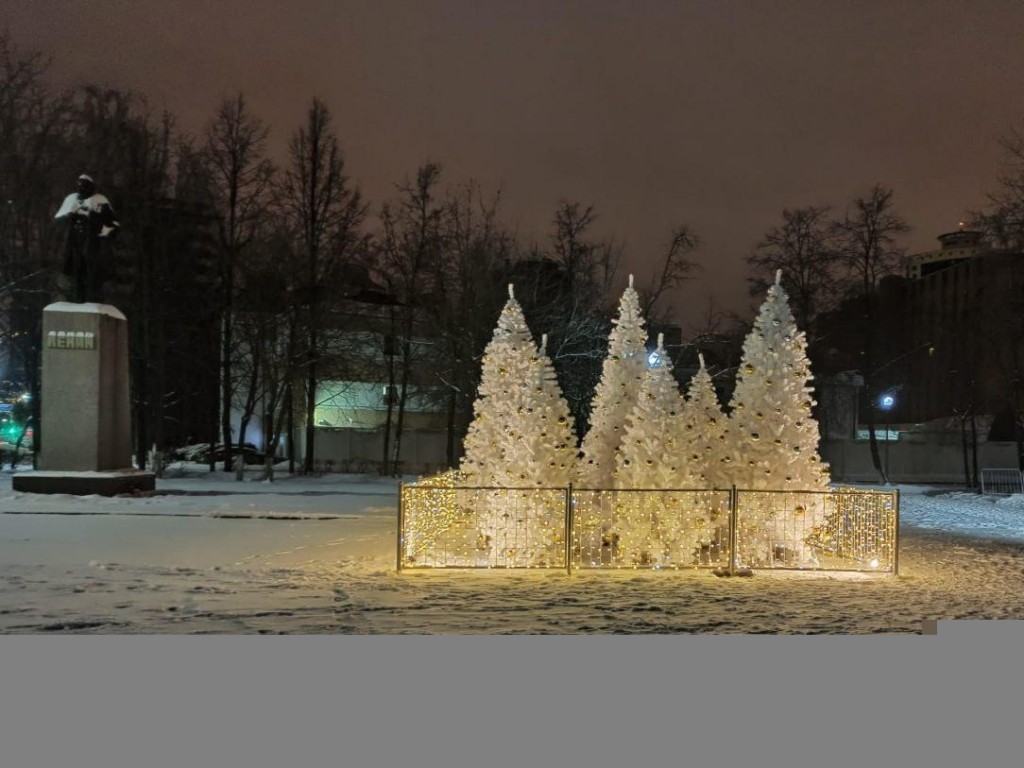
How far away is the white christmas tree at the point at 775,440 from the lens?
11.3 metres

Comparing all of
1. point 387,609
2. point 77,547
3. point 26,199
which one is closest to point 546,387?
point 387,609

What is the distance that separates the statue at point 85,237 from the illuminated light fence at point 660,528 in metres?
12.0

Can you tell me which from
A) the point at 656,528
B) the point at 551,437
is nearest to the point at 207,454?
the point at 551,437

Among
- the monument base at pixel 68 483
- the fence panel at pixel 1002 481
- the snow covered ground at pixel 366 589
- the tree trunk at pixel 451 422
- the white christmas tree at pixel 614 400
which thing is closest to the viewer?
the snow covered ground at pixel 366 589

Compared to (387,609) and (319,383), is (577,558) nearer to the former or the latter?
(387,609)

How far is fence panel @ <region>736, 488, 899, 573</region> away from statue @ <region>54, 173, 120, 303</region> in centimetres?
1550

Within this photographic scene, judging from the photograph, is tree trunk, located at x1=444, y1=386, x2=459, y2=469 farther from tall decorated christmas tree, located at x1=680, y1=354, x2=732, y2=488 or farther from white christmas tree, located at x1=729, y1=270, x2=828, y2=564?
white christmas tree, located at x1=729, y1=270, x2=828, y2=564

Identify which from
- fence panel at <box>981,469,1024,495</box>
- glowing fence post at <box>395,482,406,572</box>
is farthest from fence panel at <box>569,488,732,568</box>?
fence panel at <box>981,469,1024,495</box>

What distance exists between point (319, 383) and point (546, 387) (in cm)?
2474

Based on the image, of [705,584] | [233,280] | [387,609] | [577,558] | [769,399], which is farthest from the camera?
[233,280]

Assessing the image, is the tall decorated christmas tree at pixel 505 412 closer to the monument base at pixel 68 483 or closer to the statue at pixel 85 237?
the monument base at pixel 68 483

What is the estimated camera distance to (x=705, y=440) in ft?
38.4

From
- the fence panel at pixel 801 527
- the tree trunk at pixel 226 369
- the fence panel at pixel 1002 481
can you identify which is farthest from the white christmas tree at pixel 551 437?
the fence panel at pixel 1002 481

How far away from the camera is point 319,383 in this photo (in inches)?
1400
